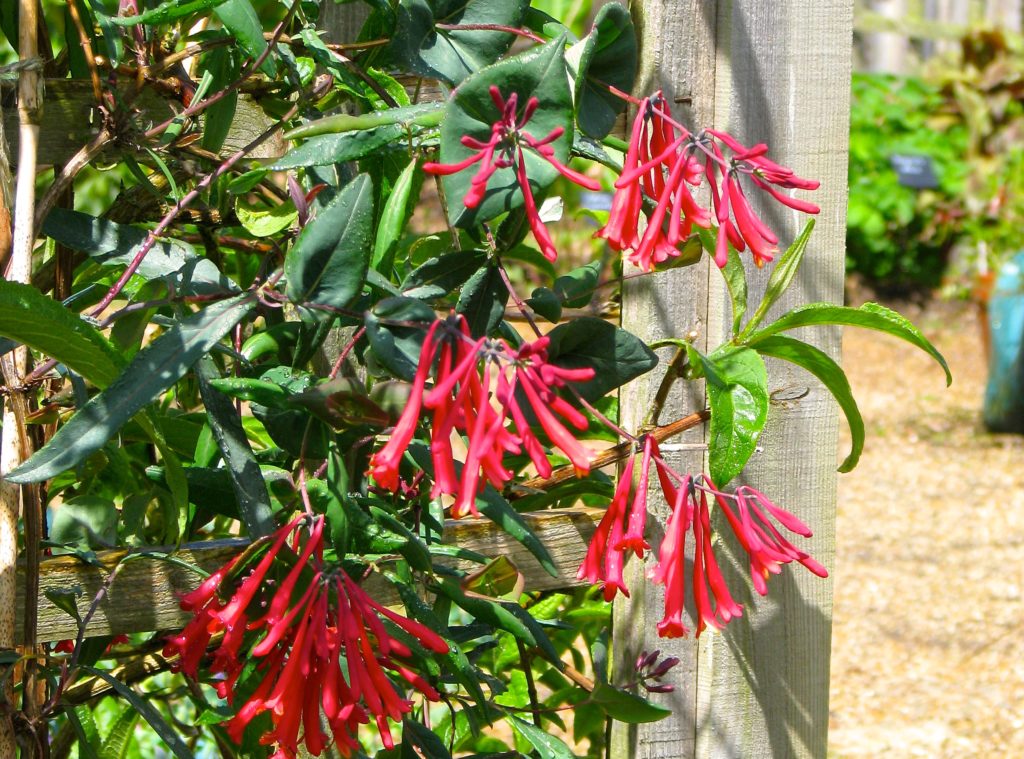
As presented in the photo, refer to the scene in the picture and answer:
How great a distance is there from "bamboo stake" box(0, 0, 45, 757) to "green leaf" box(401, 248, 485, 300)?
0.73ft

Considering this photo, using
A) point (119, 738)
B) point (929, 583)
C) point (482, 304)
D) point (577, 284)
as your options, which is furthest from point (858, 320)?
point (929, 583)

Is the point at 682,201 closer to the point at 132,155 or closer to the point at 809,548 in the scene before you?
the point at 132,155

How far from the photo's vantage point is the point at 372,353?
0.66m

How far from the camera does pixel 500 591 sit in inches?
36.3

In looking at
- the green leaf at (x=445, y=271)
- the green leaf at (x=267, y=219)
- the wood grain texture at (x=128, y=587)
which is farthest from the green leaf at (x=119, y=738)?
the green leaf at (x=445, y=271)

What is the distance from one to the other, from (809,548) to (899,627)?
2438 millimetres

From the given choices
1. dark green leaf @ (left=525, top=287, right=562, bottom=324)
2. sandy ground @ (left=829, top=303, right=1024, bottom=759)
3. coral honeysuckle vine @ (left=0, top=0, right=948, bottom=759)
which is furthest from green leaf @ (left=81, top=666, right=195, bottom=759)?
sandy ground @ (left=829, top=303, right=1024, bottom=759)

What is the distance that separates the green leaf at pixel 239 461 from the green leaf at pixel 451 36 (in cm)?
22

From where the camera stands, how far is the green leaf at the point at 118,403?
58cm

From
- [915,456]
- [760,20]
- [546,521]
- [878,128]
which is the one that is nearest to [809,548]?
[546,521]

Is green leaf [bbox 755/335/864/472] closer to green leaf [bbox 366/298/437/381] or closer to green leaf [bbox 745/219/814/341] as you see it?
green leaf [bbox 745/219/814/341]

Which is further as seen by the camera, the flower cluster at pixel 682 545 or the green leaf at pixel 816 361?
the green leaf at pixel 816 361

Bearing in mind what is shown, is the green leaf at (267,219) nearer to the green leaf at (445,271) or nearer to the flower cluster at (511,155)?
the green leaf at (445,271)

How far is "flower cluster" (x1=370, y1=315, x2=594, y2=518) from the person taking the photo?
0.52 metres
